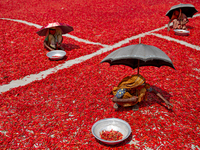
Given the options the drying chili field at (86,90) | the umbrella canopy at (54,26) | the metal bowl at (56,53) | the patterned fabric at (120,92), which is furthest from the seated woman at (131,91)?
the umbrella canopy at (54,26)

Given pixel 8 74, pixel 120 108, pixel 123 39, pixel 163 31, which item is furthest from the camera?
pixel 163 31

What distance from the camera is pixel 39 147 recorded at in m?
4.73

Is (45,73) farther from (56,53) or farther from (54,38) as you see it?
(54,38)

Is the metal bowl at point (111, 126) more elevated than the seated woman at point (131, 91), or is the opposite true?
the seated woman at point (131, 91)

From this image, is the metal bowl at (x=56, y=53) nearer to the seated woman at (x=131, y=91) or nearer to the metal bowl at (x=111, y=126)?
the seated woman at (x=131, y=91)

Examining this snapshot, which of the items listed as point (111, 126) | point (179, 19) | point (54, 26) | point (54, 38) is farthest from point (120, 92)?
point (179, 19)

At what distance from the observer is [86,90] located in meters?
7.11

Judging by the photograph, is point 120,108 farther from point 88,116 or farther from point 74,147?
point 74,147

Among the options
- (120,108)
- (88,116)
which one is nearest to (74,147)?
(88,116)

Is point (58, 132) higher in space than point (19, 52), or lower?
lower

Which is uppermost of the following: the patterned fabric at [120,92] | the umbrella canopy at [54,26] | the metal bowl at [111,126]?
the umbrella canopy at [54,26]

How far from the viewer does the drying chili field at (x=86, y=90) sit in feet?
16.3

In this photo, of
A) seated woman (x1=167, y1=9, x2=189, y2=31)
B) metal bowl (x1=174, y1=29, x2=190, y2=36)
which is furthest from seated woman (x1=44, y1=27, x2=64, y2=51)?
seated woman (x1=167, y1=9, x2=189, y2=31)

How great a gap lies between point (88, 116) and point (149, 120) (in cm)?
194
